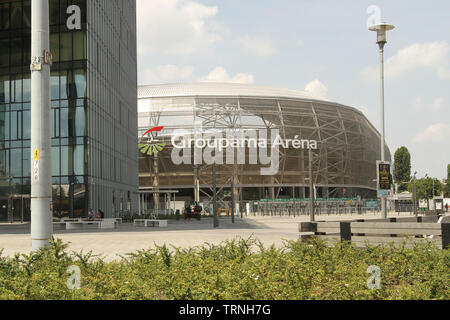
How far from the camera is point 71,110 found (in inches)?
1690

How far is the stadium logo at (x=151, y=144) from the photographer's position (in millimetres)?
77812

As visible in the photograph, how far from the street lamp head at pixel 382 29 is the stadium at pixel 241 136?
168 feet

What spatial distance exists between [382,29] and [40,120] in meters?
18.3

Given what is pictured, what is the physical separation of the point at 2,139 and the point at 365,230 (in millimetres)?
40532

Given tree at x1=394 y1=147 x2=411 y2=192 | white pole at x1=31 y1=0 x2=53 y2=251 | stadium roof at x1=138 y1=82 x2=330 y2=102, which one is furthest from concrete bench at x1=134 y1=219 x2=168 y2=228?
tree at x1=394 y1=147 x2=411 y2=192

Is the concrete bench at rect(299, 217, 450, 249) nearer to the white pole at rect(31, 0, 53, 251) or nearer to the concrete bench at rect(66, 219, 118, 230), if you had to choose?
the white pole at rect(31, 0, 53, 251)

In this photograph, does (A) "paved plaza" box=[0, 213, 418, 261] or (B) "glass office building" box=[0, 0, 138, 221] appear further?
(B) "glass office building" box=[0, 0, 138, 221]

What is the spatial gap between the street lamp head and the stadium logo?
55.9 m

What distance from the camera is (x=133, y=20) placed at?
207 feet

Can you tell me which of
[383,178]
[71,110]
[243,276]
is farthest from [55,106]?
[243,276]

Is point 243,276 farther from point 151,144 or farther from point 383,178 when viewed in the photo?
point 151,144

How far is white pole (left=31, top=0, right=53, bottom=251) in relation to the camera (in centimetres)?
902

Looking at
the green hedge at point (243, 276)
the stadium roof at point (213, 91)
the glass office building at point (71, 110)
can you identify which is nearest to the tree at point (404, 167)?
the stadium roof at point (213, 91)

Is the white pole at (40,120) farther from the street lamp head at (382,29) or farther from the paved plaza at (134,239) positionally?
the street lamp head at (382,29)
